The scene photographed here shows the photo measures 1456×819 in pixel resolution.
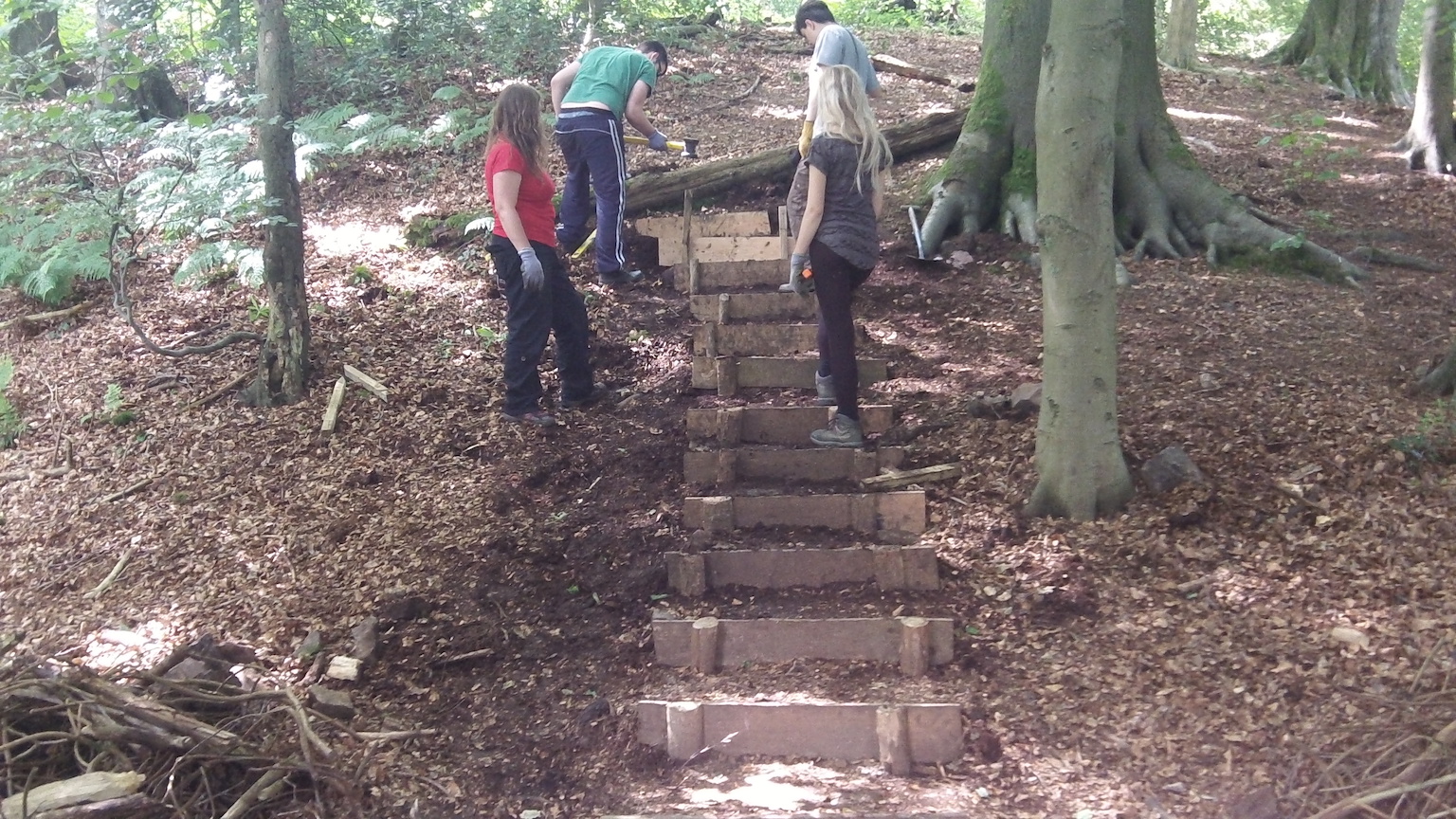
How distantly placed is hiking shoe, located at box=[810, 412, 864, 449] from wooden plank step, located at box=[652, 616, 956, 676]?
137 cm

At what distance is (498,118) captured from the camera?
5.81m

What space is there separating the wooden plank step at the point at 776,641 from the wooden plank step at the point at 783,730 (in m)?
0.35

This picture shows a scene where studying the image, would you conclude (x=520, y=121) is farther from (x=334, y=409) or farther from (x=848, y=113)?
(x=334, y=409)

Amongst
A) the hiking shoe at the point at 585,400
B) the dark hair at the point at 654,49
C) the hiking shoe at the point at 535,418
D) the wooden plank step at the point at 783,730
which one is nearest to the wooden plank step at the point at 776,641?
the wooden plank step at the point at 783,730

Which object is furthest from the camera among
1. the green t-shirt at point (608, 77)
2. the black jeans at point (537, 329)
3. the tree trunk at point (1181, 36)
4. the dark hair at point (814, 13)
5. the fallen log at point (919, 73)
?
the tree trunk at point (1181, 36)

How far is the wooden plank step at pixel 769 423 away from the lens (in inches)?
228

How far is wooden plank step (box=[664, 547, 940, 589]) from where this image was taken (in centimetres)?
462

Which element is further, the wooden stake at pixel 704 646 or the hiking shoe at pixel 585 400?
the hiking shoe at pixel 585 400

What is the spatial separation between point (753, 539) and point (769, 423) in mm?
1012

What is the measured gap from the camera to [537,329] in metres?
6.07

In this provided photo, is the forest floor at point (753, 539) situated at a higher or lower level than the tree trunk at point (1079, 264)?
lower

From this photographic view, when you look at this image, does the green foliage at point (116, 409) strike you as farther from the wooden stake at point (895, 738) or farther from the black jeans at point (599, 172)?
the wooden stake at point (895, 738)

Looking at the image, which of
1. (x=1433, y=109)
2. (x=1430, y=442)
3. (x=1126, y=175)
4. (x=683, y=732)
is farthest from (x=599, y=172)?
(x=1433, y=109)

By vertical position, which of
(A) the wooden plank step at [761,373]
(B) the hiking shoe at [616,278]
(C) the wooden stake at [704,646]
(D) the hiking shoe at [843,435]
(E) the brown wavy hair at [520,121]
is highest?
(E) the brown wavy hair at [520,121]
